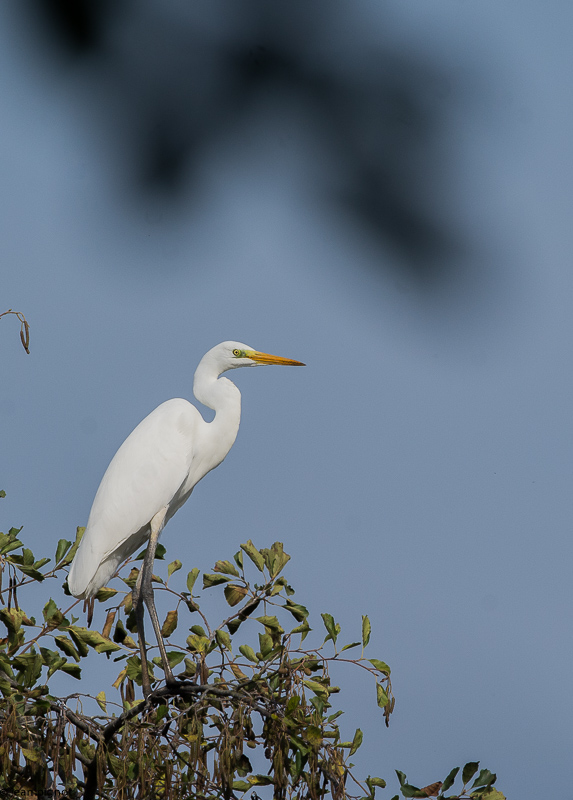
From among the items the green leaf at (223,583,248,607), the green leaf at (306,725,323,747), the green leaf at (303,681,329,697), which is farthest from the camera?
the green leaf at (223,583,248,607)

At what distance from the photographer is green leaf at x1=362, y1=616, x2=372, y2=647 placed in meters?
3.36

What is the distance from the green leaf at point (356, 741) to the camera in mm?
3323

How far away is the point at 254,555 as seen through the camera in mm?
3658

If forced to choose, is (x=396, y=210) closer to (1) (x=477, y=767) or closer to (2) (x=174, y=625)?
(1) (x=477, y=767)

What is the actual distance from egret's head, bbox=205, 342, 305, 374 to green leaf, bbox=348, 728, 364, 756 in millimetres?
2695

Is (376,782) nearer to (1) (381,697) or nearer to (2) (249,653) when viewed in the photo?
(1) (381,697)

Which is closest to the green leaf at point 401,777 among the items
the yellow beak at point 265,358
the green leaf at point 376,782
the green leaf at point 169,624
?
the green leaf at point 376,782

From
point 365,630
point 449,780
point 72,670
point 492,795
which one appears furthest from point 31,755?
point 492,795

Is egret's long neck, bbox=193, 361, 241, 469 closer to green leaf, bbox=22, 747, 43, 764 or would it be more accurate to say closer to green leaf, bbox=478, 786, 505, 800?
green leaf, bbox=22, 747, 43, 764

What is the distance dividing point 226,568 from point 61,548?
749 mm

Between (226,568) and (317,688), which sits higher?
(226,568)

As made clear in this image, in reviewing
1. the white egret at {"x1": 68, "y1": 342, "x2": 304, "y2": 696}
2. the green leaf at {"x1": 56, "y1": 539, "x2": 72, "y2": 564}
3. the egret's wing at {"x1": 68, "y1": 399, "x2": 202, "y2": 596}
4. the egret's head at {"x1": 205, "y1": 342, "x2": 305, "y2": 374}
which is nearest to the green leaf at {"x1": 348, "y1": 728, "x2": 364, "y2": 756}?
the green leaf at {"x1": 56, "y1": 539, "x2": 72, "y2": 564}

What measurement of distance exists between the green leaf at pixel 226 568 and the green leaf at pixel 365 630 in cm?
63

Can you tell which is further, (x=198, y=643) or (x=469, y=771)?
(x=198, y=643)
